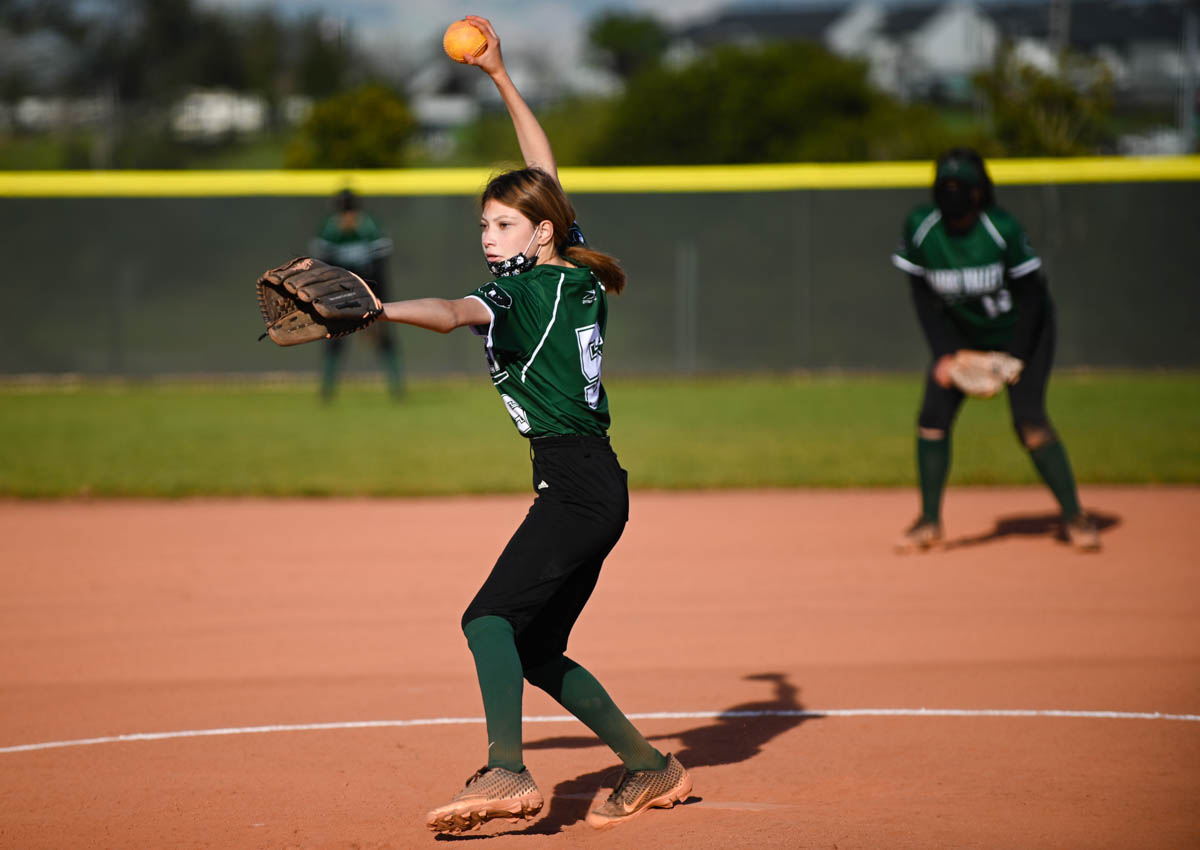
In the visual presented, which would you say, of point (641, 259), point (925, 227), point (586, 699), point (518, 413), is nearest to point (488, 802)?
point (586, 699)

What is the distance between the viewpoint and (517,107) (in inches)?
167

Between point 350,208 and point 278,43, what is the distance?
40.3 m

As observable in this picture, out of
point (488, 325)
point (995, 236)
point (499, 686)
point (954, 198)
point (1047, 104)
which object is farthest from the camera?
point (1047, 104)

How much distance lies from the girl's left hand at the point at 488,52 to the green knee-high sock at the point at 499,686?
5.91ft

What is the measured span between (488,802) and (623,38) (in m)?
84.2

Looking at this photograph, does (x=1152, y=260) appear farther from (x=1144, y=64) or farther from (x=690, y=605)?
(x=1144, y=64)

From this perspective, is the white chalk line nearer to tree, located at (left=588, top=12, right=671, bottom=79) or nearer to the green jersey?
the green jersey

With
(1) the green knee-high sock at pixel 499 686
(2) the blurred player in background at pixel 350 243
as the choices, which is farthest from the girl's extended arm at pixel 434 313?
(2) the blurred player in background at pixel 350 243

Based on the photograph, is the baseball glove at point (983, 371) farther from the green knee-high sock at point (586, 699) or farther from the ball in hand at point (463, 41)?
the green knee-high sock at point (586, 699)

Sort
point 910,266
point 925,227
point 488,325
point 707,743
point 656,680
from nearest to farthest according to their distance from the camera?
point 488,325 → point 707,743 → point 656,680 → point 925,227 → point 910,266

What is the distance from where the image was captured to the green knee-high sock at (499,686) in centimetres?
351

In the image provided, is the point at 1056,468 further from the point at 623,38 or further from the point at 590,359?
the point at 623,38

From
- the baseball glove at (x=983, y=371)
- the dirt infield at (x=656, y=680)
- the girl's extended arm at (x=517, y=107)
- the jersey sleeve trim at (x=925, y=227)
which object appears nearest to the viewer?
the dirt infield at (x=656, y=680)

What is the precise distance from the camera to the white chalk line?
4.78m
